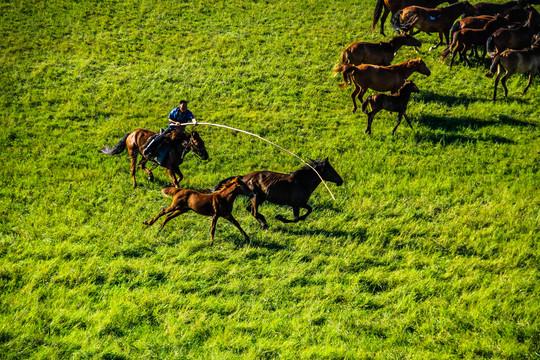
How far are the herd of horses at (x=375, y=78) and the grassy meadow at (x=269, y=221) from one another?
2.76 ft

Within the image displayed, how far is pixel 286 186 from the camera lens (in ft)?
38.9

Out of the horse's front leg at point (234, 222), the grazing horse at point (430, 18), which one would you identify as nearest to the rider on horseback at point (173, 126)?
the horse's front leg at point (234, 222)

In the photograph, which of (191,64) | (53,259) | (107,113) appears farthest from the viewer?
(191,64)

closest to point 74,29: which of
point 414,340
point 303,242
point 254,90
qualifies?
point 254,90

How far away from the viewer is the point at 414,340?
8844 mm

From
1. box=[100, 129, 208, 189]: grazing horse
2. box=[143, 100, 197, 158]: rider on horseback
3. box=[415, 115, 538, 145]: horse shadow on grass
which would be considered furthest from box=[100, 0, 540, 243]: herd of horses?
box=[415, 115, 538, 145]: horse shadow on grass

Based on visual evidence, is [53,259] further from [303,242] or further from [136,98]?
[136,98]

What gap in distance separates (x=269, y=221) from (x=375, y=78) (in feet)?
27.2

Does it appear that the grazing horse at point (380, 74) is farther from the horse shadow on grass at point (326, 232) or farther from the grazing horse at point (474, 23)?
the horse shadow on grass at point (326, 232)

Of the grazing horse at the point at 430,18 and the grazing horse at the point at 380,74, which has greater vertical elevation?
the grazing horse at the point at 430,18

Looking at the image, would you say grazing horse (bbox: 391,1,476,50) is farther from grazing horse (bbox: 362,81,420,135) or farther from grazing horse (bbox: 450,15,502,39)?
grazing horse (bbox: 362,81,420,135)

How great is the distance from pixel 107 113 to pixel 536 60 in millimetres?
17971

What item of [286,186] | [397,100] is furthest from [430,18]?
[286,186]

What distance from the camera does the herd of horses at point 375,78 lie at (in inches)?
451
